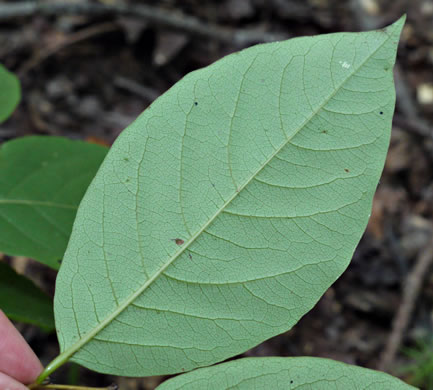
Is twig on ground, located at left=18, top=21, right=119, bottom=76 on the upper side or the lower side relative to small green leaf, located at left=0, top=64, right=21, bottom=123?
upper

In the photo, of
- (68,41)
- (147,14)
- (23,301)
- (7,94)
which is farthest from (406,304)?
(68,41)

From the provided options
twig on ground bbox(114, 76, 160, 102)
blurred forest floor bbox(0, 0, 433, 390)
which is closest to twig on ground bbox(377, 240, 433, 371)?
blurred forest floor bbox(0, 0, 433, 390)

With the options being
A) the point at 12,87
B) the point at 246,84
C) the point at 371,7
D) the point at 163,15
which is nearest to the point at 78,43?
the point at 163,15

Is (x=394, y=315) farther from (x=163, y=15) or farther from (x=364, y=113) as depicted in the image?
(x=163, y=15)

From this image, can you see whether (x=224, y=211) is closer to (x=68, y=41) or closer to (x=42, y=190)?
(x=42, y=190)

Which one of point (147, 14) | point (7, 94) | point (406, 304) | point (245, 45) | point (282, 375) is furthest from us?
point (245, 45)

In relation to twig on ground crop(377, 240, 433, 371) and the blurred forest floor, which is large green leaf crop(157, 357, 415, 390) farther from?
the blurred forest floor
